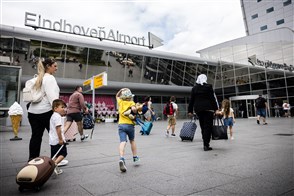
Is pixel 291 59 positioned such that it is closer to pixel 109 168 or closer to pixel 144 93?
pixel 144 93

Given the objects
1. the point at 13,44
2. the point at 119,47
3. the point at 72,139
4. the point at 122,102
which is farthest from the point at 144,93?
the point at 122,102

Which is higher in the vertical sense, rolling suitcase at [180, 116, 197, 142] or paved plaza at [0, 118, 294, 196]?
rolling suitcase at [180, 116, 197, 142]

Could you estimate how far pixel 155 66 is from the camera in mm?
26031

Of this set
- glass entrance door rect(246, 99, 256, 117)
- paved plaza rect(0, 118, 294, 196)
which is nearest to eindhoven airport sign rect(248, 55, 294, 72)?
glass entrance door rect(246, 99, 256, 117)

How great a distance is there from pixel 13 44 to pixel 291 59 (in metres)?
29.2

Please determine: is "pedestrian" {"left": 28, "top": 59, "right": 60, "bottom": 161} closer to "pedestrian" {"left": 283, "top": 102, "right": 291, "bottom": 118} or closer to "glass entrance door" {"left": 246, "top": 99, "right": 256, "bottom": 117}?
"pedestrian" {"left": 283, "top": 102, "right": 291, "bottom": 118}

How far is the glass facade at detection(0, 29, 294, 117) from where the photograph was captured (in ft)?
65.3

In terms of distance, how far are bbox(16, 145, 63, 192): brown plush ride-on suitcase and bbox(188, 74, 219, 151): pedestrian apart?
374 centimetres

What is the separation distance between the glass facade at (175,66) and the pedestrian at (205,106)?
706 inches

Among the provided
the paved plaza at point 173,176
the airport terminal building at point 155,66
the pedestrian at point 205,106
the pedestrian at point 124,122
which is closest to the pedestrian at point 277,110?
the airport terminal building at point 155,66

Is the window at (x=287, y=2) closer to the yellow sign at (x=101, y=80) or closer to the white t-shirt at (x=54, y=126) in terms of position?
the yellow sign at (x=101, y=80)

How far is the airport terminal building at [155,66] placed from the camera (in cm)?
1972

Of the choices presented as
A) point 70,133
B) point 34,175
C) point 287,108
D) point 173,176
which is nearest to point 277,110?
point 287,108

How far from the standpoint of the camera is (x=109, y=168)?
3.67m
